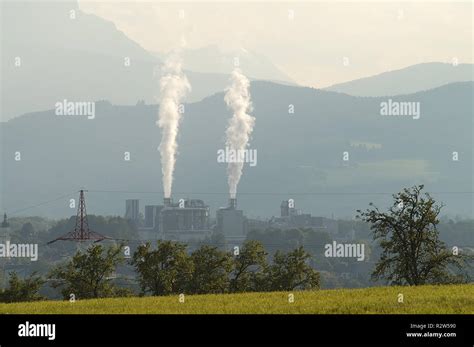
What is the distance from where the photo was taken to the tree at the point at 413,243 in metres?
79.4

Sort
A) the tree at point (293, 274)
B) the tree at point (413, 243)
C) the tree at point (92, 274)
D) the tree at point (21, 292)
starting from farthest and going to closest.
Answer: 1. the tree at point (293, 274)
2. the tree at point (92, 274)
3. the tree at point (21, 292)
4. the tree at point (413, 243)

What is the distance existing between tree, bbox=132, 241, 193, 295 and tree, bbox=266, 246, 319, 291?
11354 millimetres

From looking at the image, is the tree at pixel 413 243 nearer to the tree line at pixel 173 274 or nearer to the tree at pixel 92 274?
the tree line at pixel 173 274

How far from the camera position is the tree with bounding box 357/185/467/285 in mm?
79438

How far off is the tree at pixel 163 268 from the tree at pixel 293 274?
11.4 m

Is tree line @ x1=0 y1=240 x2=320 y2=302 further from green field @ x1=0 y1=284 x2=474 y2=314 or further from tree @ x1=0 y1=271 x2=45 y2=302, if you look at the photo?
green field @ x1=0 y1=284 x2=474 y2=314

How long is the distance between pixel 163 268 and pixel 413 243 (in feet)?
96.6

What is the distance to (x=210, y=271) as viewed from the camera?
95438mm

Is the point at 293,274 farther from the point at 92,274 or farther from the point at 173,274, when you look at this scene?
the point at 92,274

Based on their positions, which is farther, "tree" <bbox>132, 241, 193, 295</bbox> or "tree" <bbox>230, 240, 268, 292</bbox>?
"tree" <bbox>230, 240, 268, 292</bbox>

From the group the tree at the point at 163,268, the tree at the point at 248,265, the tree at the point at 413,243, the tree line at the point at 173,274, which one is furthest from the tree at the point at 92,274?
the tree at the point at 413,243

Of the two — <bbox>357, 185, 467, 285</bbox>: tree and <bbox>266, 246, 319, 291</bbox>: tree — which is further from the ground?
<bbox>357, 185, 467, 285</bbox>: tree

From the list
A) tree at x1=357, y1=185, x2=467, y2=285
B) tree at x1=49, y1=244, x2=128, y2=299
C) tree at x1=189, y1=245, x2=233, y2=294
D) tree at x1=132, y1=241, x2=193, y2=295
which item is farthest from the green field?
tree at x1=49, y1=244, x2=128, y2=299
